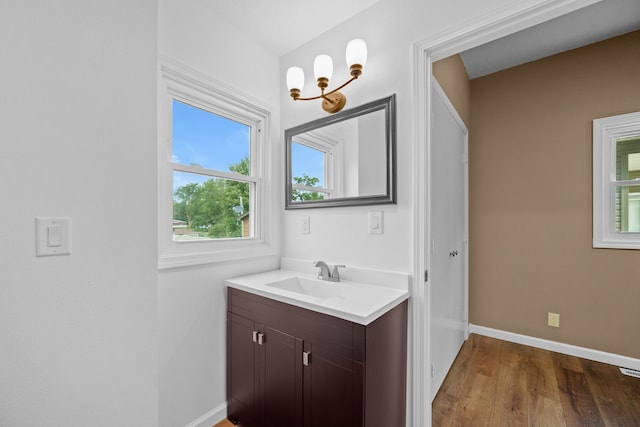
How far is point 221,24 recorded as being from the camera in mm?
1688

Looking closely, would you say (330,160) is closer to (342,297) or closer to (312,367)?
(342,297)

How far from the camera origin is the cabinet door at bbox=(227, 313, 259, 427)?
1.51 meters

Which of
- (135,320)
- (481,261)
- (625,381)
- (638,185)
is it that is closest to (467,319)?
(481,261)

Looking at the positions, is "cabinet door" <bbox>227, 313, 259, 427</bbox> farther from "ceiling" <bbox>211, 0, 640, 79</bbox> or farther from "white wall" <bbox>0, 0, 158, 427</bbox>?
"ceiling" <bbox>211, 0, 640, 79</bbox>

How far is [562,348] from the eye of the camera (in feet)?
8.02

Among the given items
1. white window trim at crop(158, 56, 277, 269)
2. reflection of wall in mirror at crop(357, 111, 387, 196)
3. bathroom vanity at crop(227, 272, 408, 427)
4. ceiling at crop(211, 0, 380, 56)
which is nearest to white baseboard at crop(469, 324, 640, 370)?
bathroom vanity at crop(227, 272, 408, 427)

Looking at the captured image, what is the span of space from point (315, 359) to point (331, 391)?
14 centimetres

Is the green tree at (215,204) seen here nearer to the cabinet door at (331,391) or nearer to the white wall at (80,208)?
the white wall at (80,208)

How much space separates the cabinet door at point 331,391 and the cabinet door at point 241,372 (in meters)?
0.40

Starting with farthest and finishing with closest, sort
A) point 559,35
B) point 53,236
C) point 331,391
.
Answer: point 559,35, point 331,391, point 53,236

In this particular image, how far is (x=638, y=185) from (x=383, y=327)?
2568mm

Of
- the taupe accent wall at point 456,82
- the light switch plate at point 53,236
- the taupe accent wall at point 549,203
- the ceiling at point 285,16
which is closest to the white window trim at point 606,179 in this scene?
the taupe accent wall at point 549,203

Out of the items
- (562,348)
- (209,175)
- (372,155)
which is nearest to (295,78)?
(372,155)

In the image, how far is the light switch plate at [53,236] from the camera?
2.49 feet
